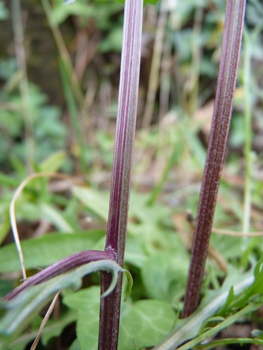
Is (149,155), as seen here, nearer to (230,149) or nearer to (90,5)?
(230,149)

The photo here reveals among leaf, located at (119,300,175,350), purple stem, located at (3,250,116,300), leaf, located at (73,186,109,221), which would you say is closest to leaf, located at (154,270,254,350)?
leaf, located at (119,300,175,350)

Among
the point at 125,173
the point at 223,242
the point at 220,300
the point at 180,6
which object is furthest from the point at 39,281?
Result: the point at 180,6

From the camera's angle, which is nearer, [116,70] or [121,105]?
[121,105]

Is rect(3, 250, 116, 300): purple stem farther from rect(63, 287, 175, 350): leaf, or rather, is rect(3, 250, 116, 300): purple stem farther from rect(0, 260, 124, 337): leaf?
rect(63, 287, 175, 350): leaf

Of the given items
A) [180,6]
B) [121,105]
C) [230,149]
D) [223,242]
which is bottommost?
[230,149]

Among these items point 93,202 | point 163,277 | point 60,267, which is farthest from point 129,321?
point 93,202

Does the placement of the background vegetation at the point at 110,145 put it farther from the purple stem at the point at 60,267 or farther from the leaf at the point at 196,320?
the purple stem at the point at 60,267
